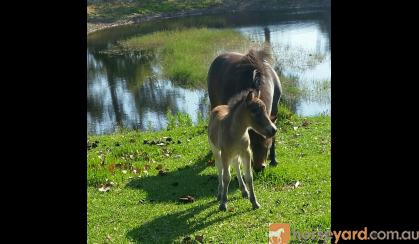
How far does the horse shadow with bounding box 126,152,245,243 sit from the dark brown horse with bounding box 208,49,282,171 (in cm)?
105

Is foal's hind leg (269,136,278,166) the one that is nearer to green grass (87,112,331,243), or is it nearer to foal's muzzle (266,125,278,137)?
green grass (87,112,331,243)

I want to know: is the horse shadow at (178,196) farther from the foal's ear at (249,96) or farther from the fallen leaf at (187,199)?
the foal's ear at (249,96)

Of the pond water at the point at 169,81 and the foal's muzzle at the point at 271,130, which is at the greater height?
the foal's muzzle at the point at 271,130

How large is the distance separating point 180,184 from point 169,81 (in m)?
17.5

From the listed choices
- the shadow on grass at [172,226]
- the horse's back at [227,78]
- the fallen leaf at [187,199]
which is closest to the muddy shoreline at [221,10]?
the horse's back at [227,78]

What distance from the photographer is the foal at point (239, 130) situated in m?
6.96

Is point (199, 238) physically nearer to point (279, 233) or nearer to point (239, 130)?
point (279, 233)

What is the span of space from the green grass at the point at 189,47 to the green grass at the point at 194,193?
13339mm

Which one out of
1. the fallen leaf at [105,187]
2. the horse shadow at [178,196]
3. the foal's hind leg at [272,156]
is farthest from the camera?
the foal's hind leg at [272,156]

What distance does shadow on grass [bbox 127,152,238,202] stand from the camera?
8.49m

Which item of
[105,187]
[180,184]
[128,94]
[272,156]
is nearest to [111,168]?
[105,187]

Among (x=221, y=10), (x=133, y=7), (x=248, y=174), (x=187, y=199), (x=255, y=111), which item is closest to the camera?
(x=255, y=111)

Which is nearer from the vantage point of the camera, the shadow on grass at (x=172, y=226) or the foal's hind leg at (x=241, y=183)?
the shadow on grass at (x=172, y=226)

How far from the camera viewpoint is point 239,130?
7.25 metres
